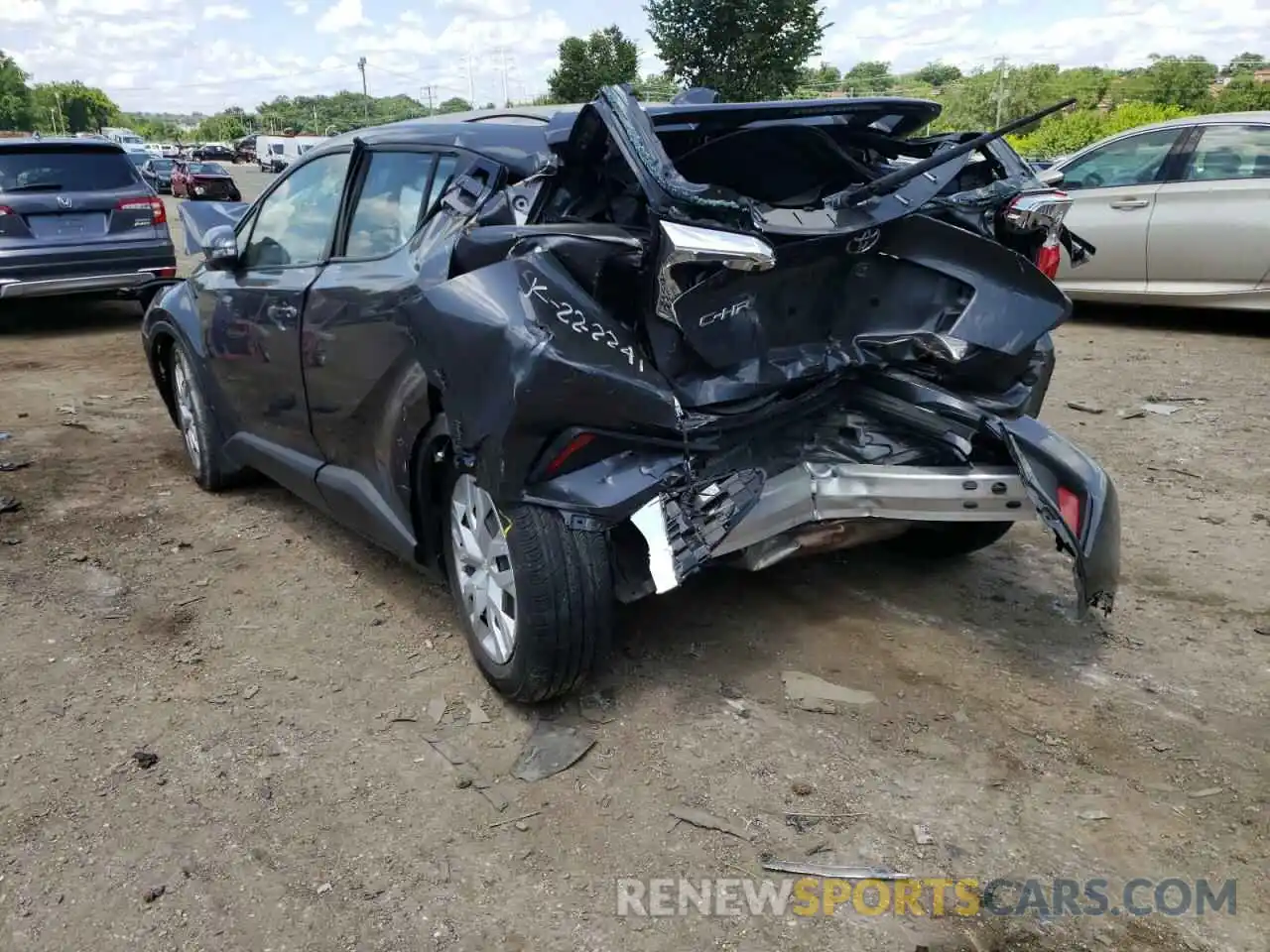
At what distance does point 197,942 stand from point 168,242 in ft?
29.4

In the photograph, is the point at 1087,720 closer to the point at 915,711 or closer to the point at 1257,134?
the point at 915,711

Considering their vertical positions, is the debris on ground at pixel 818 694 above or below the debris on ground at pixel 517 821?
below

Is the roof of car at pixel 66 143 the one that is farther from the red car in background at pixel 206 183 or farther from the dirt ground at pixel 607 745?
the red car in background at pixel 206 183

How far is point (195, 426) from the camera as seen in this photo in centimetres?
505

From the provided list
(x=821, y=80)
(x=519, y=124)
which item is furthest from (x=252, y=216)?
(x=821, y=80)

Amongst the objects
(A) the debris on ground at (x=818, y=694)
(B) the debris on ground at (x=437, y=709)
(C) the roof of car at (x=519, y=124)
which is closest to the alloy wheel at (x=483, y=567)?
(B) the debris on ground at (x=437, y=709)

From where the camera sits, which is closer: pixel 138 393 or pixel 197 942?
pixel 197 942

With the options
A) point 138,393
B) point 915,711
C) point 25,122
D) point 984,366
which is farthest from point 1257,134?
point 25,122

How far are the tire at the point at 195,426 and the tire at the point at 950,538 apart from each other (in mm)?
3145

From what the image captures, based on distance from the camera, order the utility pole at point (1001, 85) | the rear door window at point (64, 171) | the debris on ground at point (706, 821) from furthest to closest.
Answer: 1. the utility pole at point (1001, 85)
2. the rear door window at point (64, 171)
3. the debris on ground at point (706, 821)

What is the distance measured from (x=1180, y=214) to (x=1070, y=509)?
611 centimetres

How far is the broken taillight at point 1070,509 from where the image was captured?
2998 millimetres

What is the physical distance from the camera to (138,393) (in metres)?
7.28

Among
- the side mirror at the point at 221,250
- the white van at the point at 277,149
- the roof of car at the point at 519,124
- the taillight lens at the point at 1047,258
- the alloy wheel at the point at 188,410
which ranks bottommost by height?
the white van at the point at 277,149
